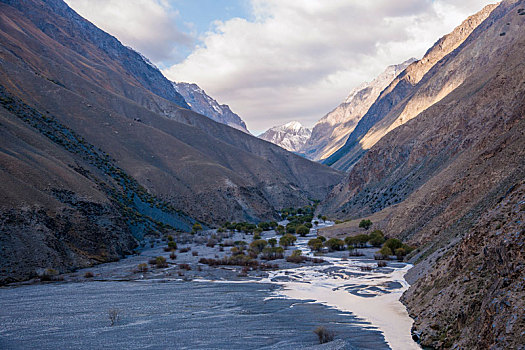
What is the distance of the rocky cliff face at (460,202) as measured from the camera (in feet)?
42.9

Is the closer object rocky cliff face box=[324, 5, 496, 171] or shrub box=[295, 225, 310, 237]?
shrub box=[295, 225, 310, 237]

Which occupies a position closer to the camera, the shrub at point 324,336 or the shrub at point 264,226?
the shrub at point 324,336

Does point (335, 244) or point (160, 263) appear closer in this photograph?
point (160, 263)

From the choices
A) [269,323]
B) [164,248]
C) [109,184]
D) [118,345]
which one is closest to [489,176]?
[269,323]

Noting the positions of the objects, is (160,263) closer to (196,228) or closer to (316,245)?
(316,245)

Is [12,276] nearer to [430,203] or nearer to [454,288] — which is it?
[454,288]

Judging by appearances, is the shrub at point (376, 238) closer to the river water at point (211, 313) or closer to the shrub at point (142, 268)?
the river water at point (211, 313)

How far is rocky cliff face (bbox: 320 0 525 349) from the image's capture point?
42.9 ft

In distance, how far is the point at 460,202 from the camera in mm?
34969

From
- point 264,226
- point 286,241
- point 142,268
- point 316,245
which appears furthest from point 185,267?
point 264,226

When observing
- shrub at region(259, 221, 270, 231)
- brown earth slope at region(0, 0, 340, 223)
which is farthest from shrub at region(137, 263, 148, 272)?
shrub at region(259, 221, 270, 231)

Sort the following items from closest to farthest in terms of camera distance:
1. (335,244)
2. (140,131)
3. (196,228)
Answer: (335,244), (196,228), (140,131)

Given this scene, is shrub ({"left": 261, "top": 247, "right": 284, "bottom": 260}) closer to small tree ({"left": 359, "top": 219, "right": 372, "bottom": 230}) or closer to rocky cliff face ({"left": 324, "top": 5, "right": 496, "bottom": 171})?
small tree ({"left": 359, "top": 219, "right": 372, "bottom": 230})

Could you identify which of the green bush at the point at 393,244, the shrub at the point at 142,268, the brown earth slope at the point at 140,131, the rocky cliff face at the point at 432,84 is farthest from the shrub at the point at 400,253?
the rocky cliff face at the point at 432,84
